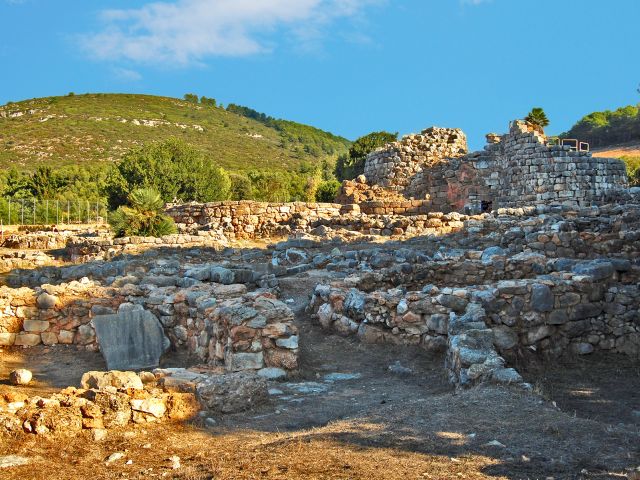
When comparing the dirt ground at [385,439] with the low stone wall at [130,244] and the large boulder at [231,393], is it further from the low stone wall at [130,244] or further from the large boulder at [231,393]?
the low stone wall at [130,244]

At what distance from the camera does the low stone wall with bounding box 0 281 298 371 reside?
6.91 metres

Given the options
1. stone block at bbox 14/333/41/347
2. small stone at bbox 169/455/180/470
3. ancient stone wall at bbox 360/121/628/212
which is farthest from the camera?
ancient stone wall at bbox 360/121/628/212

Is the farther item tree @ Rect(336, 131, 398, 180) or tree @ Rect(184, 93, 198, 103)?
tree @ Rect(184, 93, 198, 103)

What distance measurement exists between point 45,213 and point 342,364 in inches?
1286

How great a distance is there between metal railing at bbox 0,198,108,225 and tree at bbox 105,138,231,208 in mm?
1800

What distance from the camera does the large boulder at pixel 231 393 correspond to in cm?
526

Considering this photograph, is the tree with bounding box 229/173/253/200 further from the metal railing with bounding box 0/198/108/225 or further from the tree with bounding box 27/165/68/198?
the tree with bounding box 27/165/68/198

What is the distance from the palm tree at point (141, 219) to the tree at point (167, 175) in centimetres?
1682

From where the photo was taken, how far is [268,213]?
20766mm

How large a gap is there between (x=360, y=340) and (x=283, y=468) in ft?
13.9

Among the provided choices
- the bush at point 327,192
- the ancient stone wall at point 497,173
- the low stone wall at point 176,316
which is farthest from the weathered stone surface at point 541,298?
the bush at point 327,192

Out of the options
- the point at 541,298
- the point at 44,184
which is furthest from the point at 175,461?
the point at 44,184

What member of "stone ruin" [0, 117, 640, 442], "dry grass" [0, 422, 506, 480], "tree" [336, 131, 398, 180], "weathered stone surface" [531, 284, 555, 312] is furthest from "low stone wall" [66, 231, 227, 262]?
"tree" [336, 131, 398, 180]

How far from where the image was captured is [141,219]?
60.9 ft
